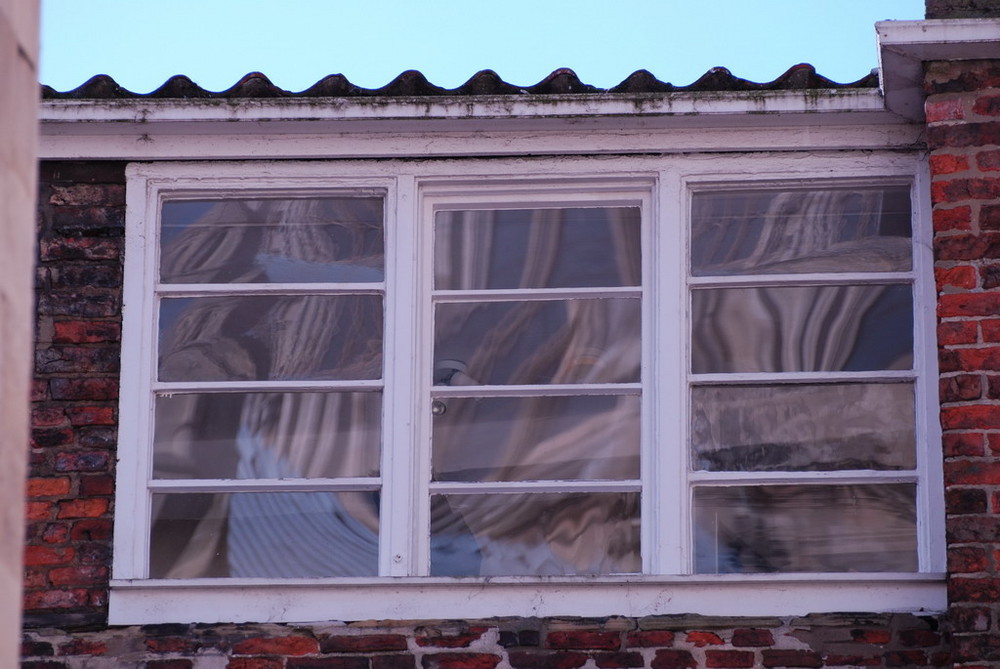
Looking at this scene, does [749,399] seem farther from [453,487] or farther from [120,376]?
[120,376]

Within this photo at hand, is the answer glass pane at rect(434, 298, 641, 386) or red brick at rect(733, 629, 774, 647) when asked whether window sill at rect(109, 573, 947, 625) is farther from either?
glass pane at rect(434, 298, 641, 386)

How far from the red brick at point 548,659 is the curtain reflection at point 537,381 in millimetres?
343

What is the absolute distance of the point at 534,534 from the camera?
21.3ft

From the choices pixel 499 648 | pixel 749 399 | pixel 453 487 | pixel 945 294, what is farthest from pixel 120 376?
pixel 945 294

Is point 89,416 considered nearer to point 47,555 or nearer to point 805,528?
point 47,555

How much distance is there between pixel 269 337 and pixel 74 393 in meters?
0.77

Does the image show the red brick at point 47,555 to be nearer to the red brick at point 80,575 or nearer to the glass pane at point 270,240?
the red brick at point 80,575

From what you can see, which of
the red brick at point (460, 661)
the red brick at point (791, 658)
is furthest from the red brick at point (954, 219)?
the red brick at point (460, 661)

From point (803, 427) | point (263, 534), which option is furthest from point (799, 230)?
point (263, 534)

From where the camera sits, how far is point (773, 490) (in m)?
6.45

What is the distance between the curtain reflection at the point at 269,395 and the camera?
6559 mm

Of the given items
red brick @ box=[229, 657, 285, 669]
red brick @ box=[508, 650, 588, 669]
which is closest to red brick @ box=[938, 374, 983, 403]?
red brick @ box=[508, 650, 588, 669]

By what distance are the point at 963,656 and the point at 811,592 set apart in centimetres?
61

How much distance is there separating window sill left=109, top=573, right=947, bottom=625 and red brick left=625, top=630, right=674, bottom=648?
0.08 m
